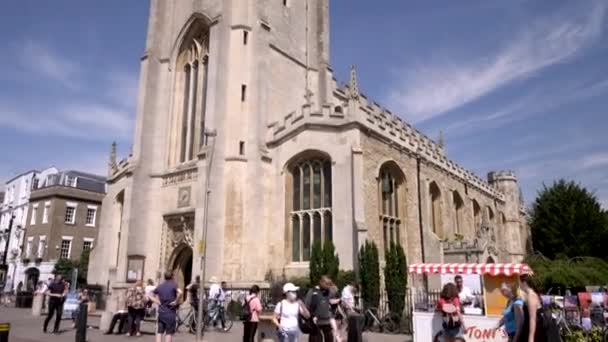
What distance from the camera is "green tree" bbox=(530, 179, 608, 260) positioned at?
38.0m

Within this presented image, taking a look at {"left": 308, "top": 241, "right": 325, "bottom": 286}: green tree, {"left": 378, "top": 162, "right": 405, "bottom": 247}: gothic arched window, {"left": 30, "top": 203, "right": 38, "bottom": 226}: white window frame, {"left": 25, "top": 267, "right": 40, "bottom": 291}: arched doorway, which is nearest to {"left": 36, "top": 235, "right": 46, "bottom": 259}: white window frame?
{"left": 25, "top": 267, "right": 40, "bottom": 291}: arched doorway

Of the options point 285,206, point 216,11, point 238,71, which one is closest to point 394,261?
point 285,206

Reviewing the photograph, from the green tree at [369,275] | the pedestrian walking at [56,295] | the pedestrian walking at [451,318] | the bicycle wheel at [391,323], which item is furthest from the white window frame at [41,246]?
the pedestrian walking at [451,318]

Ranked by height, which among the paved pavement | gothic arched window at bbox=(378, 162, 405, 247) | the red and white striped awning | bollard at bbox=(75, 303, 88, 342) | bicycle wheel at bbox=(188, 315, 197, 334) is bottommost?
the paved pavement

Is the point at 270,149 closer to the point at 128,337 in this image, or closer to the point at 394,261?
the point at 394,261

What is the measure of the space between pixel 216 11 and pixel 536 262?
1116 inches

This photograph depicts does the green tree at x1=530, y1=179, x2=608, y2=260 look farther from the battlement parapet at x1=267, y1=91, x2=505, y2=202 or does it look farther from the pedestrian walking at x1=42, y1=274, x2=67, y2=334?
the pedestrian walking at x1=42, y1=274, x2=67, y2=334

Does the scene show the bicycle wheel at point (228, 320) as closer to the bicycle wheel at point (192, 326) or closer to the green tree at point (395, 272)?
the bicycle wheel at point (192, 326)

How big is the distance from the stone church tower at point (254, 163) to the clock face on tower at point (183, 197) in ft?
0.31

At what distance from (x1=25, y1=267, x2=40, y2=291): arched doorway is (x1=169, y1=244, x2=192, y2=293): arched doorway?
2753cm

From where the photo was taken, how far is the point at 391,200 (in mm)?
25109

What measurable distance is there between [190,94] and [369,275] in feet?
51.8

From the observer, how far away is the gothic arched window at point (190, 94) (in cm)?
2623

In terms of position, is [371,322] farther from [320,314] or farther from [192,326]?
[320,314]
